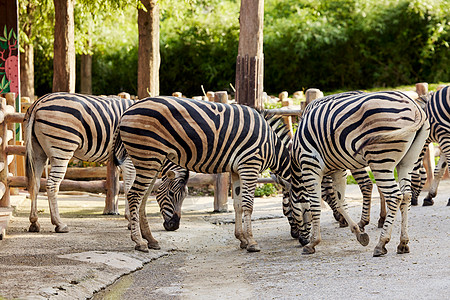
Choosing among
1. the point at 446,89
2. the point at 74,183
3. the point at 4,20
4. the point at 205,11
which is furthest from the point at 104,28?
the point at 446,89

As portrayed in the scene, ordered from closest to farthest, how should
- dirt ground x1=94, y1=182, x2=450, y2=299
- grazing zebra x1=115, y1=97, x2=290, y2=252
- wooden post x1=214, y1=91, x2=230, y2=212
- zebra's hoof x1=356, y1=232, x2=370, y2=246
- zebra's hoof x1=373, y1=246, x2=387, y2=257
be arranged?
dirt ground x1=94, y1=182, x2=450, y2=299
zebra's hoof x1=373, y1=246, x2=387, y2=257
zebra's hoof x1=356, y1=232, x2=370, y2=246
grazing zebra x1=115, y1=97, x2=290, y2=252
wooden post x1=214, y1=91, x2=230, y2=212

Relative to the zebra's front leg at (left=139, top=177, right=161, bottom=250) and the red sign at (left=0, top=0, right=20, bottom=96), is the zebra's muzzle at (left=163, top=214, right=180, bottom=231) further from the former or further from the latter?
the red sign at (left=0, top=0, right=20, bottom=96)

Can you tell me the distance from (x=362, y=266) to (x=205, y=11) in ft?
69.9

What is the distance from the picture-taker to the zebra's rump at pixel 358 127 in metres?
6.39

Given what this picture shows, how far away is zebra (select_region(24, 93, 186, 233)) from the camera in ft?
26.5

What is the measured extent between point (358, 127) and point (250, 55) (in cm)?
456

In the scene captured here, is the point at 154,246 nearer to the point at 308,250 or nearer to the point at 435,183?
the point at 308,250

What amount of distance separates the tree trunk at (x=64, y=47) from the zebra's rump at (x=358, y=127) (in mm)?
6814

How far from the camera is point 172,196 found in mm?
8680

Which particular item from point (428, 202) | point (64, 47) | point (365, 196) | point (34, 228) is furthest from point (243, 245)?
point (64, 47)

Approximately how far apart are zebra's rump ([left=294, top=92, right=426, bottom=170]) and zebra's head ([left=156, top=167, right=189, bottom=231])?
2112mm

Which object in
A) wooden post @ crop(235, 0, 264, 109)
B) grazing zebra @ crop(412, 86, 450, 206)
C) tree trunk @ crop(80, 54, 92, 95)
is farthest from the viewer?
tree trunk @ crop(80, 54, 92, 95)

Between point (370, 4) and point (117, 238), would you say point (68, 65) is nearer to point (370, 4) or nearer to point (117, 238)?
point (117, 238)

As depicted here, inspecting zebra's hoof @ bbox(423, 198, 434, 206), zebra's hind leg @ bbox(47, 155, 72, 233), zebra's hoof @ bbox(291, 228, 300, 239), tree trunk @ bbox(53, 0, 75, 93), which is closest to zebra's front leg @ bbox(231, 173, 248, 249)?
zebra's hoof @ bbox(291, 228, 300, 239)
